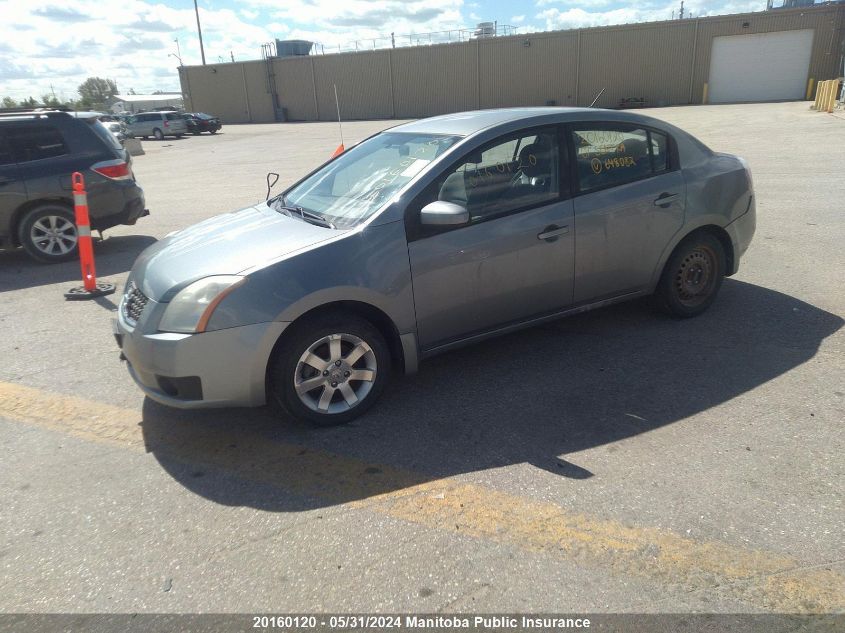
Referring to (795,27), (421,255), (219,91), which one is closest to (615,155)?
(421,255)

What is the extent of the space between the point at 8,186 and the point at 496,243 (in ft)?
21.6

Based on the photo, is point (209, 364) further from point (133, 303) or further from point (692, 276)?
point (692, 276)

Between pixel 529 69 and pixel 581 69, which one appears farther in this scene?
pixel 529 69

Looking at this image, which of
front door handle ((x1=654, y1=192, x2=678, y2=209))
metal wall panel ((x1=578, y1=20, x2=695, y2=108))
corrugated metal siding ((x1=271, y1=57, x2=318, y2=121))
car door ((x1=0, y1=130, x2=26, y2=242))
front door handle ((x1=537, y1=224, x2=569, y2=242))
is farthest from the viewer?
corrugated metal siding ((x1=271, y1=57, x2=318, y2=121))

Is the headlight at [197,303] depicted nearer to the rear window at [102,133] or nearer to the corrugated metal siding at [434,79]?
the rear window at [102,133]

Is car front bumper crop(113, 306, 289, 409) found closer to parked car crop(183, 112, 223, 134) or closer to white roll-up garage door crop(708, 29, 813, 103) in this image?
parked car crop(183, 112, 223, 134)

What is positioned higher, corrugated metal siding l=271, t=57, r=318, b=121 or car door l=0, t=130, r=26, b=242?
corrugated metal siding l=271, t=57, r=318, b=121

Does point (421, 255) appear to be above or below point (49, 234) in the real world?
above

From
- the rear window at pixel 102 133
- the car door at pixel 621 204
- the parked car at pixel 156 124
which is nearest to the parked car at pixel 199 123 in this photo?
the parked car at pixel 156 124

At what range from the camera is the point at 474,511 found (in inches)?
116

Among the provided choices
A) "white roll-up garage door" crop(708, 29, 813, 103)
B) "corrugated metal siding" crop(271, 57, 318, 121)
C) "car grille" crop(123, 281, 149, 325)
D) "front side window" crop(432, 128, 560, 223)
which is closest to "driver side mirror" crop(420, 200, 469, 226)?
"front side window" crop(432, 128, 560, 223)

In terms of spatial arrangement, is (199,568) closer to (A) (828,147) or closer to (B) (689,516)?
(B) (689,516)

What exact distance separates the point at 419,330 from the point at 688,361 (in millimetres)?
1925

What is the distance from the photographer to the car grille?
3648mm
